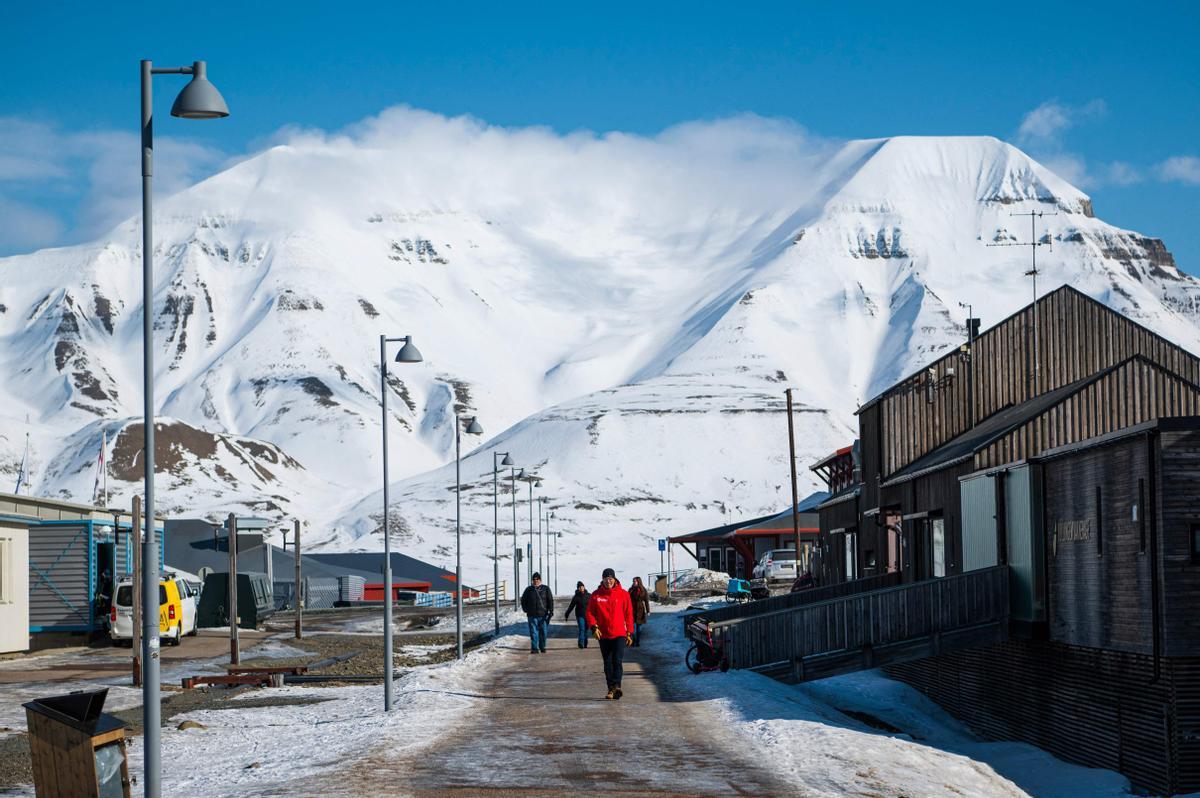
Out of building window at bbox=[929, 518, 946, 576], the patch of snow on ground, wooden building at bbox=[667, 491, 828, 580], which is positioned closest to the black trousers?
the patch of snow on ground

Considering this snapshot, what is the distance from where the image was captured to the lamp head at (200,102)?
15328mm

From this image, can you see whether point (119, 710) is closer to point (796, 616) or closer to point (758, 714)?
point (758, 714)

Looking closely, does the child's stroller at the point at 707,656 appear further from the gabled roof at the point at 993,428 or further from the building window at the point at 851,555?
the building window at the point at 851,555

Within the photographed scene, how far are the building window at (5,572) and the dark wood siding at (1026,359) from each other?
2515cm

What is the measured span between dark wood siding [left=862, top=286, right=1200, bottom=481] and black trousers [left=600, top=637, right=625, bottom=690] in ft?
66.1

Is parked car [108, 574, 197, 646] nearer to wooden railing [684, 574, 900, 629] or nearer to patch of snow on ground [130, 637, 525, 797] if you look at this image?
wooden railing [684, 574, 900, 629]

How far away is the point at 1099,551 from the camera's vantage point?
25.9 meters

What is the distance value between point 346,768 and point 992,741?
18.7 metres

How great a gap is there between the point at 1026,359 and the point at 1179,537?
68.5 feet

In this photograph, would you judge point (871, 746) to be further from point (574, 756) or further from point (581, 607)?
point (581, 607)

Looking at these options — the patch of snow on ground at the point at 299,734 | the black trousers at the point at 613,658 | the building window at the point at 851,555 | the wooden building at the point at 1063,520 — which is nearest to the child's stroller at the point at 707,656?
the patch of snow on ground at the point at 299,734

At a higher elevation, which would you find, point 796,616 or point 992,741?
point 796,616

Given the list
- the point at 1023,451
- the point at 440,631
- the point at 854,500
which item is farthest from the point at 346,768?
the point at 440,631

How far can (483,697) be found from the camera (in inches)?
1048
